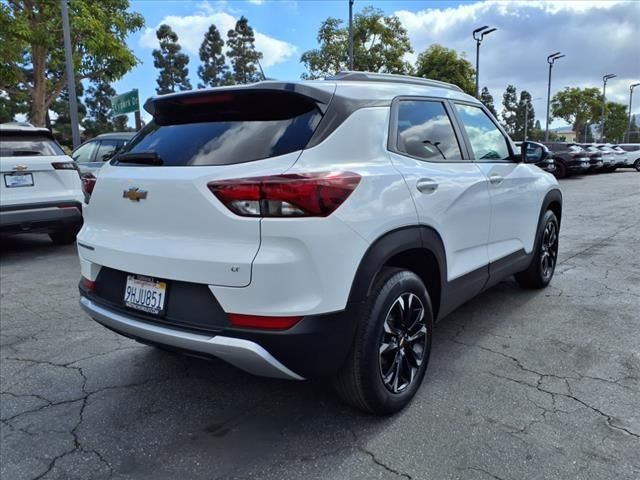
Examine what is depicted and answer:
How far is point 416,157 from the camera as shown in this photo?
112 inches

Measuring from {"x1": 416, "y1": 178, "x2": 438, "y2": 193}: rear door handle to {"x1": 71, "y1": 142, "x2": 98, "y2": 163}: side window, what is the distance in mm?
7593

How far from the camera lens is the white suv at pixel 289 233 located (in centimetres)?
215

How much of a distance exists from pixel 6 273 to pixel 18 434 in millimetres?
4154

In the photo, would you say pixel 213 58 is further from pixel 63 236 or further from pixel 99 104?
pixel 63 236

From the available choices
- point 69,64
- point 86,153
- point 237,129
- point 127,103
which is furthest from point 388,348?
point 127,103

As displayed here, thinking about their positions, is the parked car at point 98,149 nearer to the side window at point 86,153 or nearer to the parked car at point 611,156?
the side window at point 86,153

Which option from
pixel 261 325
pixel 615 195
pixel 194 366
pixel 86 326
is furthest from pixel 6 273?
pixel 615 195

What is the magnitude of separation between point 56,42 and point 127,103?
8.07 ft

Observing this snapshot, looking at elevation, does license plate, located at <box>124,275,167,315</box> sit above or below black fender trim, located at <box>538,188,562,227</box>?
below

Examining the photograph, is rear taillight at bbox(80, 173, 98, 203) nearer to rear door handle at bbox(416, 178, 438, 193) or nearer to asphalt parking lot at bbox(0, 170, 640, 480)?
asphalt parking lot at bbox(0, 170, 640, 480)

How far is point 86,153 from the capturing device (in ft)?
29.4

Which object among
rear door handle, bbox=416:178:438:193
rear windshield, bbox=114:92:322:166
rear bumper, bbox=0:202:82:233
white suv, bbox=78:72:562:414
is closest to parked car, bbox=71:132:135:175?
rear bumper, bbox=0:202:82:233

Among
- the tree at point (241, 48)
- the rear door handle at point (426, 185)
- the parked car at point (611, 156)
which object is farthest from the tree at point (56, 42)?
the tree at point (241, 48)

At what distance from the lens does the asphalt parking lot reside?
91.1 inches
